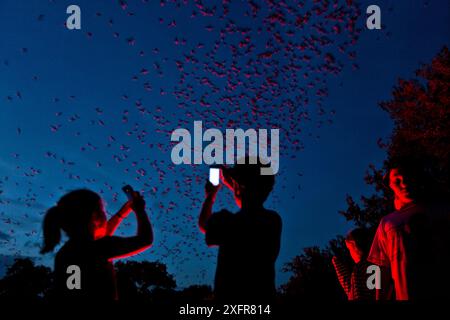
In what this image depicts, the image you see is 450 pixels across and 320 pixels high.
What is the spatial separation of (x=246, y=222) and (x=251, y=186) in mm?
293

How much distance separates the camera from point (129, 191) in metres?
3.31

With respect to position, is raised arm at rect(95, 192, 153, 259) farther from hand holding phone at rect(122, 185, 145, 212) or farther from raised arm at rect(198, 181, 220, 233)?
raised arm at rect(198, 181, 220, 233)

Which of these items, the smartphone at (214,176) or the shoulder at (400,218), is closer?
the smartphone at (214,176)

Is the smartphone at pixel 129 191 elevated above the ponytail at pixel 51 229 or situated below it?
above

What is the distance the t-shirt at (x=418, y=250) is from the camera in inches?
148

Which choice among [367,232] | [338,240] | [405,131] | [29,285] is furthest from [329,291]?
[29,285]

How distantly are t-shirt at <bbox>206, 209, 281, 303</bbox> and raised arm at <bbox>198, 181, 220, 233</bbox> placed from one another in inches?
12.5

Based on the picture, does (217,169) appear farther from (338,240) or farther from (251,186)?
(338,240)

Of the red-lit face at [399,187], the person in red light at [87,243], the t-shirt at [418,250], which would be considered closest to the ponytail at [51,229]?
the person in red light at [87,243]

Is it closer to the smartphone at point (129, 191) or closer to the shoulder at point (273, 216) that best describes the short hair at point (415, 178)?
the shoulder at point (273, 216)

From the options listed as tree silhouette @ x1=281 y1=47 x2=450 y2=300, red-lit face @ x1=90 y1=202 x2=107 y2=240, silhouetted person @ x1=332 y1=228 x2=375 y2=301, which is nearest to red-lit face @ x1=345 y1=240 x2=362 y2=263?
silhouetted person @ x1=332 y1=228 x2=375 y2=301

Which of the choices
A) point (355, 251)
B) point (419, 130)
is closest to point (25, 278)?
point (419, 130)

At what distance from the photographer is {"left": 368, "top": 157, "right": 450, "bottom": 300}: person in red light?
3768 millimetres

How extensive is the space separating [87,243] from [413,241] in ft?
9.25
